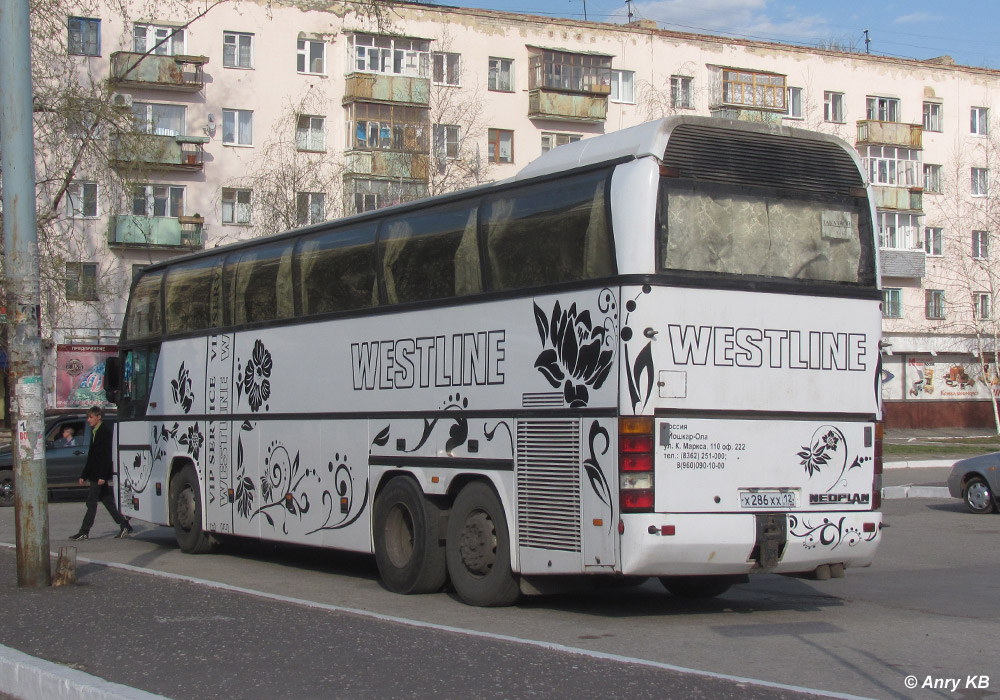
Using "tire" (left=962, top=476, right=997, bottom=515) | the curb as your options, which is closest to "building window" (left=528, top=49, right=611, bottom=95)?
"tire" (left=962, top=476, right=997, bottom=515)

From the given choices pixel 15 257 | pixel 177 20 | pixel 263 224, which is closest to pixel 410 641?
pixel 15 257

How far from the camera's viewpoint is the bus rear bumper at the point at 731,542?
915cm

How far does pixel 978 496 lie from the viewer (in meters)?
21.1

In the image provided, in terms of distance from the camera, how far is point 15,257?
11.6m

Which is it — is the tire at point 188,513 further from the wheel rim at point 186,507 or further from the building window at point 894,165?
the building window at point 894,165

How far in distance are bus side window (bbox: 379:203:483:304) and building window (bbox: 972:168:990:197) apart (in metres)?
57.6

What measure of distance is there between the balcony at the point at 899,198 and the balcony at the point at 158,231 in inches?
1276

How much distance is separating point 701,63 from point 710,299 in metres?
50.0

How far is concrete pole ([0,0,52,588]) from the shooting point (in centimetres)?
1153

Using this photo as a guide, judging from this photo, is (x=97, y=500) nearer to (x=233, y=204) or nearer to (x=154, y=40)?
(x=233, y=204)

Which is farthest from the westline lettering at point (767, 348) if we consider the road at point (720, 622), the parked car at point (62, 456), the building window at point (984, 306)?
the building window at point (984, 306)

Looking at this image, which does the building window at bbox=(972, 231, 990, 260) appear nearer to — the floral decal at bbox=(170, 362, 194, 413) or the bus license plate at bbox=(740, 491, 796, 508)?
the floral decal at bbox=(170, 362, 194, 413)

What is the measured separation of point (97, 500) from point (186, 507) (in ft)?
8.23

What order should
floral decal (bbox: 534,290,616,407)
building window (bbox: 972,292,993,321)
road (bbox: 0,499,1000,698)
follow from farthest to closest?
building window (bbox: 972,292,993,321), floral decal (bbox: 534,290,616,407), road (bbox: 0,499,1000,698)
